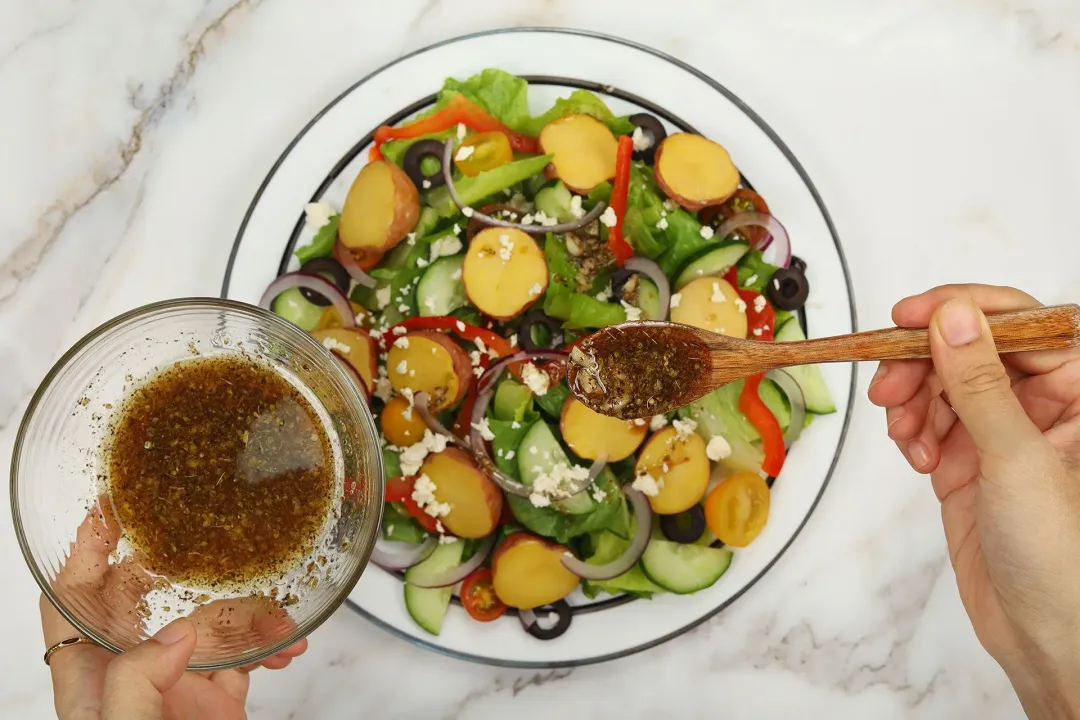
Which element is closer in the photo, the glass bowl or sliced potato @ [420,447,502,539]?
the glass bowl

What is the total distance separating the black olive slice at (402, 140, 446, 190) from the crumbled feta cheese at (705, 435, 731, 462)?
103cm

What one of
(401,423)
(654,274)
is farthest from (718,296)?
(401,423)

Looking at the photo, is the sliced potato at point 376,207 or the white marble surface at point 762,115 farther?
the white marble surface at point 762,115

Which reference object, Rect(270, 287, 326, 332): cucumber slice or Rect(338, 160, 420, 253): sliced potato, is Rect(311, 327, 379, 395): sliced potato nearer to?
Rect(270, 287, 326, 332): cucumber slice

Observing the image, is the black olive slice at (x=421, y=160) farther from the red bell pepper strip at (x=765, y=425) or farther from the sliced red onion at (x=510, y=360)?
the red bell pepper strip at (x=765, y=425)

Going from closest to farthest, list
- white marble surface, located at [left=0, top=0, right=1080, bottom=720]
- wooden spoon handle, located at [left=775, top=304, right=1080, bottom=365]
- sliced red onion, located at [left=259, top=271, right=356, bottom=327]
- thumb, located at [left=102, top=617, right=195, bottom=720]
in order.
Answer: thumb, located at [left=102, top=617, right=195, bottom=720], wooden spoon handle, located at [left=775, top=304, right=1080, bottom=365], sliced red onion, located at [left=259, top=271, right=356, bottom=327], white marble surface, located at [left=0, top=0, right=1080, bottom=720]

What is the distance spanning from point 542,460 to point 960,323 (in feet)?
3.48

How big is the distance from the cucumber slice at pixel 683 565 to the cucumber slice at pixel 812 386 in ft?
1.53

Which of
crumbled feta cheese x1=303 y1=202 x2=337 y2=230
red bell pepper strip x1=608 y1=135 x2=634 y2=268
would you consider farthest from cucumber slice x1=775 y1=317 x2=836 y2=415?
crumbled feta cheese x1=303 y1=202 x2=337 y2=230

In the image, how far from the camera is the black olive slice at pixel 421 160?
2.14 m

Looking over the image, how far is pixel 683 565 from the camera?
2.12 metres

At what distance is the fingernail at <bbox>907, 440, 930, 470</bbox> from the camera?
6.64 feet

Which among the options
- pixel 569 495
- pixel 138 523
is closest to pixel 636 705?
pixel 569 495

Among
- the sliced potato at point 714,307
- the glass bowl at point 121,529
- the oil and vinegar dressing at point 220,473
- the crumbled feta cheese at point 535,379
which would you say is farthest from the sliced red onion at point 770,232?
the oil and vinegar dressing at point 220,473
